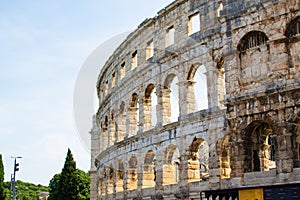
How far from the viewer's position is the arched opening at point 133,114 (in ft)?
83.0

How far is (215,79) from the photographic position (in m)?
19.4

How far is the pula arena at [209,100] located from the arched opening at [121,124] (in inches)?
2.2

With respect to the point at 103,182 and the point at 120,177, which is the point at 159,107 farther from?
the point at 103,182

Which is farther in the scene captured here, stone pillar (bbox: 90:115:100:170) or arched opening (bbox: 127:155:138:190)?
stone pillar (bbox: 90:115:100:170)

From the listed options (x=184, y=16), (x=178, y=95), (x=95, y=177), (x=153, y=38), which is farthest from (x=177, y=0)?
(x=95, y=177)

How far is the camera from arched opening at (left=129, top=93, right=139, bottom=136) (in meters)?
25.3

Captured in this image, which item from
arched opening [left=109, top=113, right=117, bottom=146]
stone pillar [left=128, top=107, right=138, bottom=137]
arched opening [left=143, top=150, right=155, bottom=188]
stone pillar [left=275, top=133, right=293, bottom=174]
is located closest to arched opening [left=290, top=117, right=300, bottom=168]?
stone pillar [left=275, top=133, right=293, bottom=174]

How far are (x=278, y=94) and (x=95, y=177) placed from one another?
2237 cm

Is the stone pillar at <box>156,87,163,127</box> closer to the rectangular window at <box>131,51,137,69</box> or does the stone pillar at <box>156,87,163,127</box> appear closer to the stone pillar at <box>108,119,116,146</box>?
the rectangular window at <box>131,51,137,69</box>

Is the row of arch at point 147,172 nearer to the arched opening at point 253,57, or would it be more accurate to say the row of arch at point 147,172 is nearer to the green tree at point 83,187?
the arched opening at point 253,57

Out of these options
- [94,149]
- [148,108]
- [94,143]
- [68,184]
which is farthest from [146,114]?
[68,184]

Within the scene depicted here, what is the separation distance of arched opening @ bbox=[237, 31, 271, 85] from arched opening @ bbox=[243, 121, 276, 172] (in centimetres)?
154

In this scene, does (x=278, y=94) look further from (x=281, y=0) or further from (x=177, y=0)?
(x=177, y=0)

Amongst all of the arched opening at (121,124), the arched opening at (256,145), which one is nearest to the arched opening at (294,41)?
the arched opening at (256,145)
